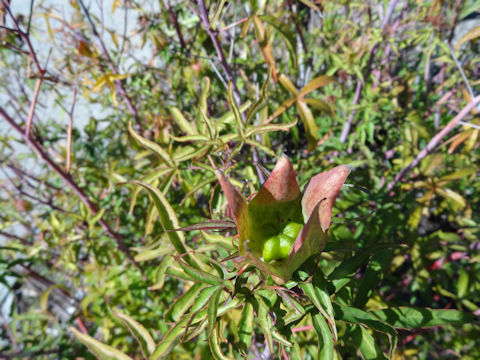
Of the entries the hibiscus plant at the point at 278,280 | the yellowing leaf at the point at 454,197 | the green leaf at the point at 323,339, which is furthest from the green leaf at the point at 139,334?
the yellowing leaf at the point at 454,197

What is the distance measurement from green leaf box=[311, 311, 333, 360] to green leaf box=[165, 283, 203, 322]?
0.18m

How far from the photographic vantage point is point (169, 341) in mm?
428

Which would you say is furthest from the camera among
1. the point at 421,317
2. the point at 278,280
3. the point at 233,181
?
the point at 233,181

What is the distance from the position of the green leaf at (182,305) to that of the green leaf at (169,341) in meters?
0.03

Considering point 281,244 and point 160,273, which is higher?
point 281,244

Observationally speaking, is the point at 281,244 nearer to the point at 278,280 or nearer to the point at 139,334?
the point at 278,280

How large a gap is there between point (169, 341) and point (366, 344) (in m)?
0.27

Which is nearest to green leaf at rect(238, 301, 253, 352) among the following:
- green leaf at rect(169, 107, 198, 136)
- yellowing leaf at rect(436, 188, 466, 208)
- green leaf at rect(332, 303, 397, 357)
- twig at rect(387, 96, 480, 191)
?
green leaf at rect(332, 303, 397, 357)

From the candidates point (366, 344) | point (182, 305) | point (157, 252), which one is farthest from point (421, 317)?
point (157, 252)

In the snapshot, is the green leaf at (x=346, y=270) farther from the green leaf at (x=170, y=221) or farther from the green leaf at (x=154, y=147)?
the green leaf at (x=154, y=147)

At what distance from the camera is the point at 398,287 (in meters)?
1.26

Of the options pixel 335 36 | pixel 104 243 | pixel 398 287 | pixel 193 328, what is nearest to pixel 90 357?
pixel 104 243

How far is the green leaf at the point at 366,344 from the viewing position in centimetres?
42

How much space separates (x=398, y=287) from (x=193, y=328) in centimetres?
110
